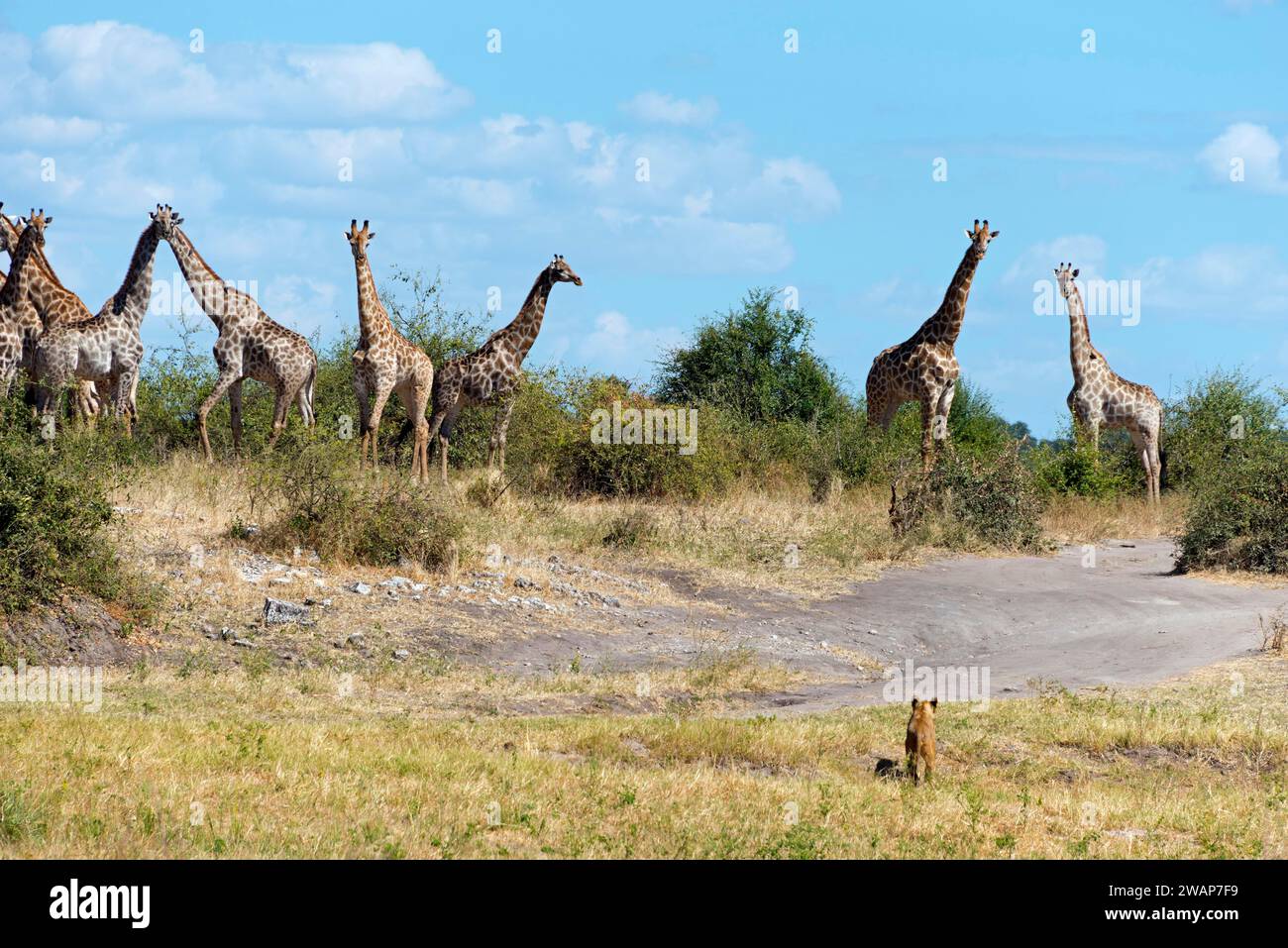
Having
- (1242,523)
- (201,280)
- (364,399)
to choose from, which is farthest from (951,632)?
(201,280)

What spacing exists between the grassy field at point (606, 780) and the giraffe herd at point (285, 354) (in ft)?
29.4

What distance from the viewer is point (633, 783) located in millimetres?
8234

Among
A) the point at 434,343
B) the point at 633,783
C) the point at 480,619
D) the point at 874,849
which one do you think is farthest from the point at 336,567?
the point at 434,343

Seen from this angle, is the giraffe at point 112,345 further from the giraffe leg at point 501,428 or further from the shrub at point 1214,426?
the shrub at point 1214,426

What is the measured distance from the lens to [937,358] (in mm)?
Result: 23359

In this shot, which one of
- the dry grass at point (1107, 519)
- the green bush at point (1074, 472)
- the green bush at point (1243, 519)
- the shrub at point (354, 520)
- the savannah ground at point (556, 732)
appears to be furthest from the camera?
the green bush at point (1074, 472)

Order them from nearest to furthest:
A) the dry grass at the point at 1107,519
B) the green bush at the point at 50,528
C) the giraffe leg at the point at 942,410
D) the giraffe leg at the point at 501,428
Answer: the green bush at the point at 50,528 < the giraffe leg at the point at 501,428 < the dry grass at the point at 1107,519 < the giraffe leg at the point at 942,410

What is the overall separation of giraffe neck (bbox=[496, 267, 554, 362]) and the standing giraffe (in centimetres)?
147

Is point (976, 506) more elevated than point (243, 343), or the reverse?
point (243, 343)

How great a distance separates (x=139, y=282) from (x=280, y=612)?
8284mm

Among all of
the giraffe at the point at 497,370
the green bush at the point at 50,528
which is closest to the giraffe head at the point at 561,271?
the giraffe at the point at 497,370

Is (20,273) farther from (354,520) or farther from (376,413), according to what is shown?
(354,520)

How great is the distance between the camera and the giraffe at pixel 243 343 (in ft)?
68.2

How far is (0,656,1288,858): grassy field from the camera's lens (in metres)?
7.08
